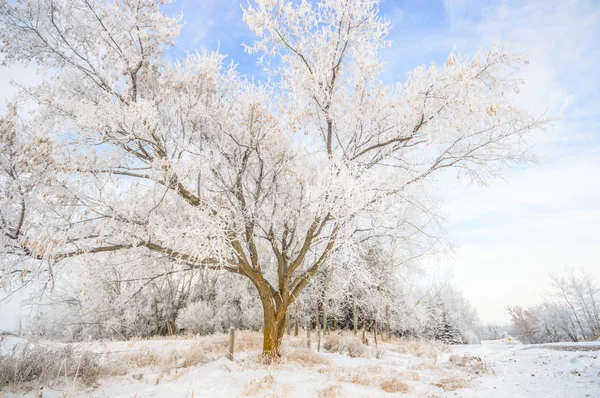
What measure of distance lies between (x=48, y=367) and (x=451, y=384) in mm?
7622

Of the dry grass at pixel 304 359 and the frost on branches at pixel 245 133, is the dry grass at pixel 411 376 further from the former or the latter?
the frost on branches at pixel 245 133

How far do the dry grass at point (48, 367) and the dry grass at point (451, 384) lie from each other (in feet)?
21.7

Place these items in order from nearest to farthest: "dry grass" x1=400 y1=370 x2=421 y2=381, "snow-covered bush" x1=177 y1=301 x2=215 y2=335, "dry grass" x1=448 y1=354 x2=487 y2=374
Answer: "dry grass" x1=400 y1=370 x2=421 y2=381
"dry grass" x1=448 y1=354 x2=487 y2=374
"snow-covered bush" x1=177 y1=301 x2=215 y2=335

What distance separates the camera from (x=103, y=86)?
6691mm

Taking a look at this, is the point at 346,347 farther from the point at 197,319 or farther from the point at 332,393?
the point at 197,319

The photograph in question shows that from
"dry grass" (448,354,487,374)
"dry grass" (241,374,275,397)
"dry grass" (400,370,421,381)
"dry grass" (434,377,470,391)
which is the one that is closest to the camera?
"dry grass" (241,374,275,397)

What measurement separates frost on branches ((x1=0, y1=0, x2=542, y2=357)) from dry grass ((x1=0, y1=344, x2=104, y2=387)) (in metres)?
1.54

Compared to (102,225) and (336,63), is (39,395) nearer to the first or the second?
(102,225)

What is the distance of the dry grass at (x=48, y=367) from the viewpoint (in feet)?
13.9

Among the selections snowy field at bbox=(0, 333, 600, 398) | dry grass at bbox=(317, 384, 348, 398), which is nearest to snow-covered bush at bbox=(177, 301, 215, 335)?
snowy field at bbox=(0, 333, 600, 398)

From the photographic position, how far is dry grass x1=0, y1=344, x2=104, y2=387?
4250mm

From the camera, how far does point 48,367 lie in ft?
14.8

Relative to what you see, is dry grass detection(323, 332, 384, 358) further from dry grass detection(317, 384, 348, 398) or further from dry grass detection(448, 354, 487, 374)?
dry grass detection(317, 384, 348, 398)

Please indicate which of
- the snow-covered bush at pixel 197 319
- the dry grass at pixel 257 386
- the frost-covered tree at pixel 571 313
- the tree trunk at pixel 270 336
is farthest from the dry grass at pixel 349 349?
the frost-covered tree at pixel 571 313
